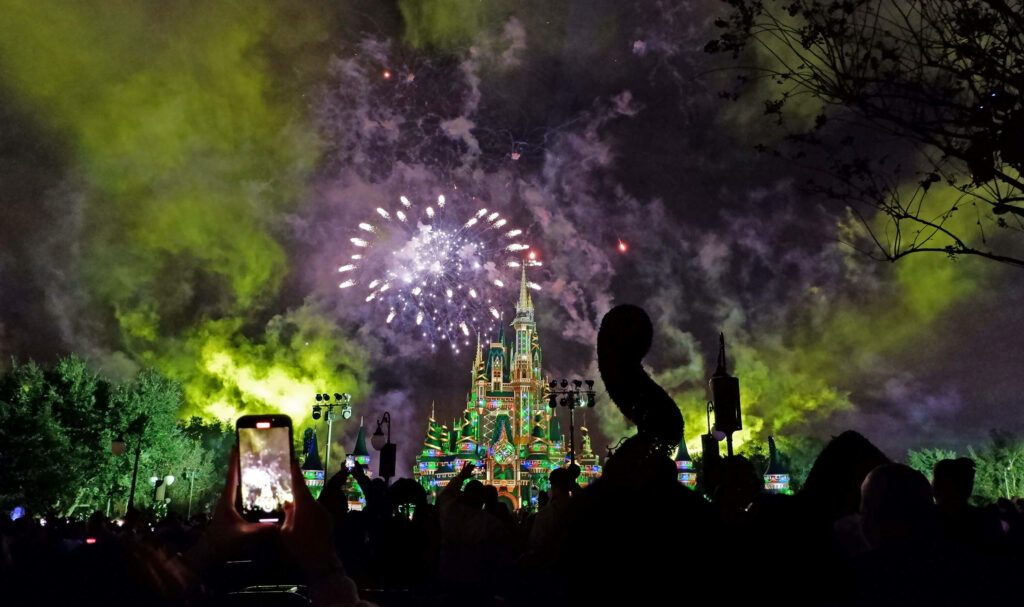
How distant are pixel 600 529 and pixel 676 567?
0.76 ft

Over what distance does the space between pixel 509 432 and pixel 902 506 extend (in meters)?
98.0

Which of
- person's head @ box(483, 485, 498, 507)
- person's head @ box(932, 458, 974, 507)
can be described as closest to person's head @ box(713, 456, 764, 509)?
person's head @ box(932, 458, 974, 507)

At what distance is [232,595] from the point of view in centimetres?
334

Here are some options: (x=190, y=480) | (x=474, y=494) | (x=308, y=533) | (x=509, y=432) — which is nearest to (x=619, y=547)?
(x=308, y=533)

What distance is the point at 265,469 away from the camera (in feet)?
10.9

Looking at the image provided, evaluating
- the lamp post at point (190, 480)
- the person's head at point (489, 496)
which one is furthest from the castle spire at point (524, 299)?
the person's head at point (489, 496)

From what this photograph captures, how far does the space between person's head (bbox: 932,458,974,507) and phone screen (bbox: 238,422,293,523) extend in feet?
16.2

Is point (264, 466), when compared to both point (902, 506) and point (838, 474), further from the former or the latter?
point (902, 506)

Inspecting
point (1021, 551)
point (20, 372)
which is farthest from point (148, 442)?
point (1021, 551)

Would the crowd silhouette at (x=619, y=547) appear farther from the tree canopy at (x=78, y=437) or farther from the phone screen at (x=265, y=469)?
the tree canopy at (x=78, y=437)

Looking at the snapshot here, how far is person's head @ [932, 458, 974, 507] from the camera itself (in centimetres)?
536

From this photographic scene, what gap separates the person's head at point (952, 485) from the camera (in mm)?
5359

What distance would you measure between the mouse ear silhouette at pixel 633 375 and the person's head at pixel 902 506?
4.89 feet

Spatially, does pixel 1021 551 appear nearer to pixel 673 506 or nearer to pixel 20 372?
pixel 673 506
